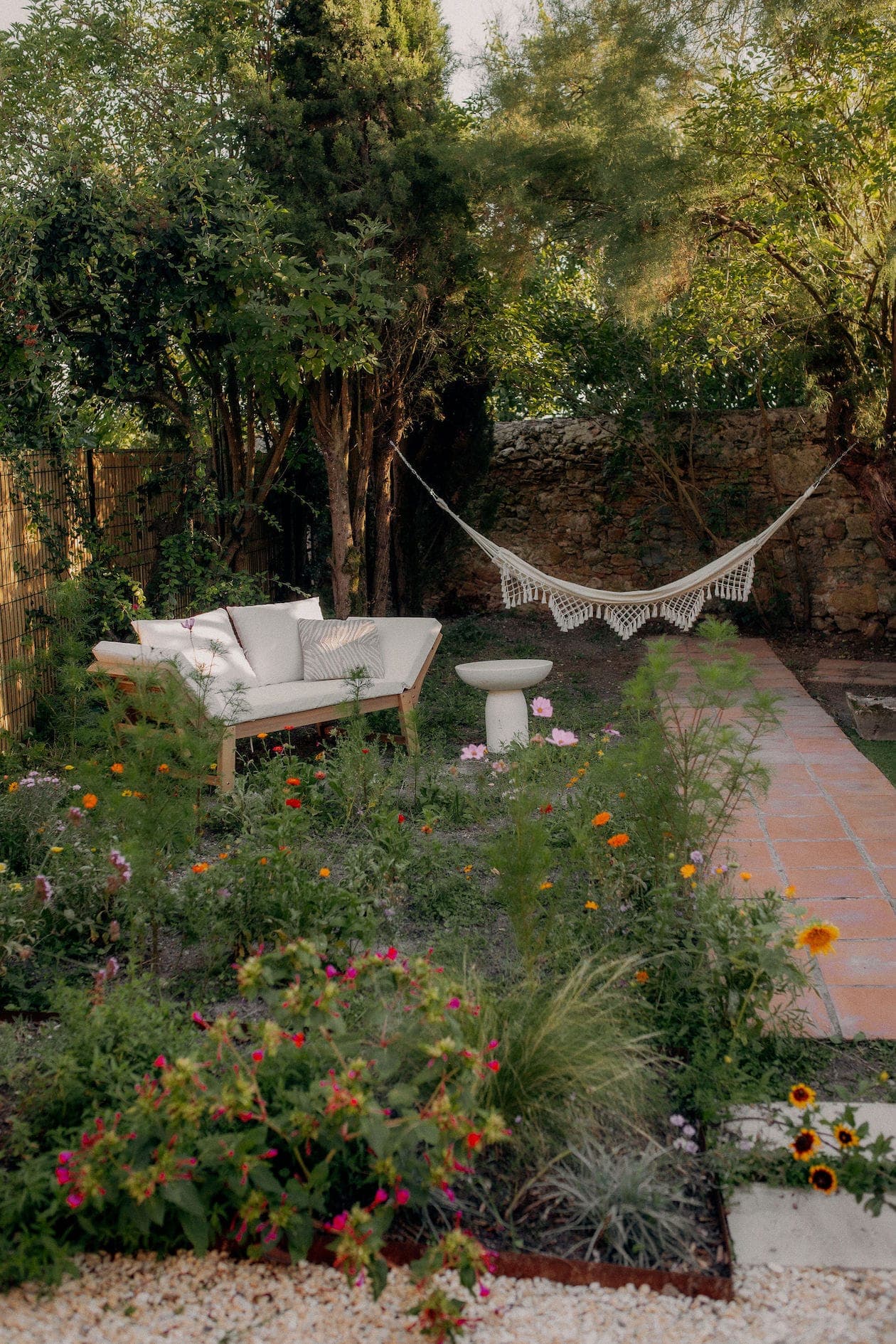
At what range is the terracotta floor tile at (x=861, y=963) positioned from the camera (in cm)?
255

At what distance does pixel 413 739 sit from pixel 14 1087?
228 centimetres

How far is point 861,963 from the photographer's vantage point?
2.64m

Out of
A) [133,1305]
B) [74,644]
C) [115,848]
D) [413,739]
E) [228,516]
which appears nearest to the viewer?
[133,1305]

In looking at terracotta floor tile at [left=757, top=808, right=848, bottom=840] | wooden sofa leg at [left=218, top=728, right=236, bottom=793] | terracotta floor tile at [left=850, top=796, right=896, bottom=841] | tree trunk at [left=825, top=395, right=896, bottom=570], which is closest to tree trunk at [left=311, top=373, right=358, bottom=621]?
wooden sofa leg at [left=218, top=728, right=236, bottom=793]

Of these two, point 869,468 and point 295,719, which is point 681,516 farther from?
point 295,719

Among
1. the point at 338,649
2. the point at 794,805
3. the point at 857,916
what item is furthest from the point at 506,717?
the point at 857,916

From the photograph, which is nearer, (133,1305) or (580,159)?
(133,1305)

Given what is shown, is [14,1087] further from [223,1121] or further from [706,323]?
[706,323]

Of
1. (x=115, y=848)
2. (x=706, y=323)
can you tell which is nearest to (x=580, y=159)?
(x=706, y=323)

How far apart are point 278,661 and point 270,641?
9cm

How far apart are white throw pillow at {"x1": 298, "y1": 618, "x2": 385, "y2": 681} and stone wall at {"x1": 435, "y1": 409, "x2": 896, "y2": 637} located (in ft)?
9.45

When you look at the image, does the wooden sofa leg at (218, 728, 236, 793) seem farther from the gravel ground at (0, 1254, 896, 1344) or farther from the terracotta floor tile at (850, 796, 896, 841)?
the gravel ground at (0, 1254, 896, 1344)

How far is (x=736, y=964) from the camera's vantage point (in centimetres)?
216

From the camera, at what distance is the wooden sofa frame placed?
12.6ft
